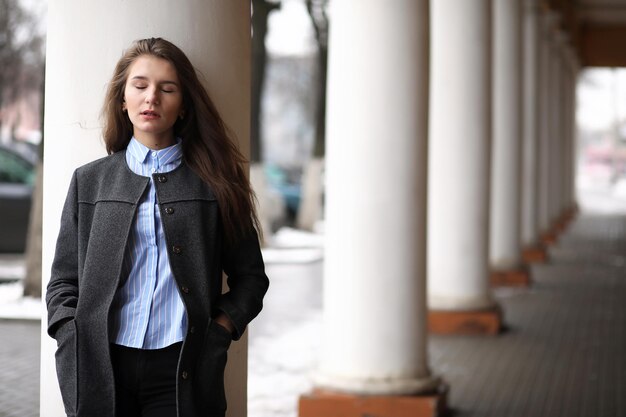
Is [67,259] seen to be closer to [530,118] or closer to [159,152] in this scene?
[159,152]

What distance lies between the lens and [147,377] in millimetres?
3174

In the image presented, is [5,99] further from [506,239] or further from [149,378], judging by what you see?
[149,378]

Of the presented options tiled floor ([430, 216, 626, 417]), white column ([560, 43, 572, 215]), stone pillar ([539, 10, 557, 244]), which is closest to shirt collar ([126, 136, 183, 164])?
tiled floor ([430, 216, 626, 417])

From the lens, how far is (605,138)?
118 metres

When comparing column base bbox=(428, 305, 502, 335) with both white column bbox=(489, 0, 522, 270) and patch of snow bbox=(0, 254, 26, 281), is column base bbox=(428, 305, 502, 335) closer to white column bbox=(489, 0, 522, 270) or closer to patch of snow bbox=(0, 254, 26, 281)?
white column bbox=(489, 0, 522, 270)

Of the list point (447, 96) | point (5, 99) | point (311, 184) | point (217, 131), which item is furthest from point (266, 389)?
point (5, 99)

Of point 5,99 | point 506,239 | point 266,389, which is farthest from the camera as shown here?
point 5,99

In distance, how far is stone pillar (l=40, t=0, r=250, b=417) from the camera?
12.0 feet

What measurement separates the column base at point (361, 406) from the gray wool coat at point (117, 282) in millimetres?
3639

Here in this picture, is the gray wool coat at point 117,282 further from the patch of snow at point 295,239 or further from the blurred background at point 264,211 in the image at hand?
the patch of snow at point 295,239

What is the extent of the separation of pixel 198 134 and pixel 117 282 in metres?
0.51

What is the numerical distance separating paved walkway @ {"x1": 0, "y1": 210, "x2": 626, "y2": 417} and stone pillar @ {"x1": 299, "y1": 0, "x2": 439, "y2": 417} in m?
0.65

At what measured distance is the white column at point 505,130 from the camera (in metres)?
14.6

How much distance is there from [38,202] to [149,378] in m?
10.1
